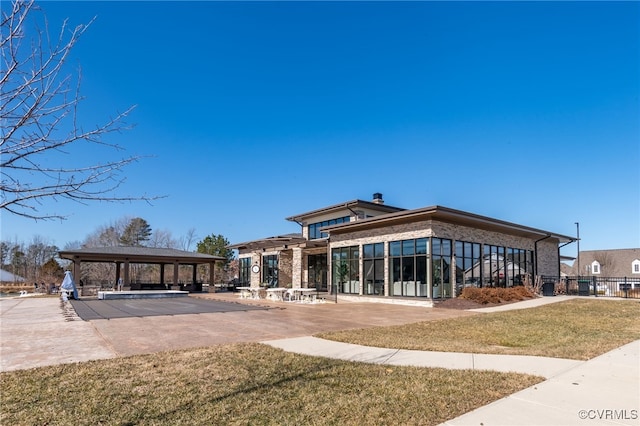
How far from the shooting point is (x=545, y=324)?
11906 millimetres

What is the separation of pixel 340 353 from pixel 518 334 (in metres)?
5.43

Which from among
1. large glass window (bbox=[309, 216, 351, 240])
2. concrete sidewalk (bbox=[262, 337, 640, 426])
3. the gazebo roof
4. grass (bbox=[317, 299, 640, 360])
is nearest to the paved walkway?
concrete sidewalk (bbox=[262, 337, 640, 426])

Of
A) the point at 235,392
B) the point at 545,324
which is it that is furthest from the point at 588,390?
the point at 545,324

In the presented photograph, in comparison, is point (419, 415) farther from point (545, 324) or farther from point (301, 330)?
point (545, 324)

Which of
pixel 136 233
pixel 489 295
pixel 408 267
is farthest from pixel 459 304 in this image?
pixel 136 233

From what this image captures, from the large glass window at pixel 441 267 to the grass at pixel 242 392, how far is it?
13631 mm

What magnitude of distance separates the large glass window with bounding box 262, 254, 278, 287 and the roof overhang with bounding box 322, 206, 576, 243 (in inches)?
286

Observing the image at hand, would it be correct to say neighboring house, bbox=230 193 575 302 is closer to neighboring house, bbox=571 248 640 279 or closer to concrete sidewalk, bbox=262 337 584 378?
concrete sidewalk, bbox=262 337 584 378

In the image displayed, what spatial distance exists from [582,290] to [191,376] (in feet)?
86.4

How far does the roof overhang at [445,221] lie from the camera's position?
18.9 meters

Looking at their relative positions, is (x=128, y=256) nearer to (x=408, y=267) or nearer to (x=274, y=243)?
(x=274, y=243)

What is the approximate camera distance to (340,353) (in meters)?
7.44

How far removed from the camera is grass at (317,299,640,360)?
25.9 ft

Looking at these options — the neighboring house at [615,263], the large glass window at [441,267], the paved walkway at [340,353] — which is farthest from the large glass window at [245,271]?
the neighboring house at [615,263]
